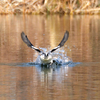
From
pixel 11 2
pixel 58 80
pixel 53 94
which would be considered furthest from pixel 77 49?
pixel 11 2

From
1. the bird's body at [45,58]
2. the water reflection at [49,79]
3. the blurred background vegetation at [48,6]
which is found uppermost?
the blurred background vegetation at [48,6]

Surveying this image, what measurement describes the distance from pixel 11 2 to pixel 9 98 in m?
45.1

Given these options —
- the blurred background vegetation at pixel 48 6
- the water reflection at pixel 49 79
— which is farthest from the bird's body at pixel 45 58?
the blurred background vegetation at pixel 48 6

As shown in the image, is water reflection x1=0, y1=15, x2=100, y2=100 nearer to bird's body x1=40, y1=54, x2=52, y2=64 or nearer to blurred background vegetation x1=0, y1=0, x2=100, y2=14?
bird's body x1=40, y1=54, x2=52, y2=64

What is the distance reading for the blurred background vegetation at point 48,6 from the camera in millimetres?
53188

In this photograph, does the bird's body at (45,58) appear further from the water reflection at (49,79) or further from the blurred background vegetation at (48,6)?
the blurred background vegetation at (48,6)

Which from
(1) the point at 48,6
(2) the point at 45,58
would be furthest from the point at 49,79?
(1) the point at 48,6

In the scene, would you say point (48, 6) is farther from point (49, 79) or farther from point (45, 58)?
point (49, 79)

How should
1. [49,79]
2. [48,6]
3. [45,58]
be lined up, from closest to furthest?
[49,79]
[45,58]
[48,6]

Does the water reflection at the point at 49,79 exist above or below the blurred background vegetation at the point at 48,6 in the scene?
below

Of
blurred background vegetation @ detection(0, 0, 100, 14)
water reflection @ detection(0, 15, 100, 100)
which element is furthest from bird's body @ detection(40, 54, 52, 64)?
blurred background vegetation @ detection(0, 0, 100, 14)

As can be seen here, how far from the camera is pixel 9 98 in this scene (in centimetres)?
825

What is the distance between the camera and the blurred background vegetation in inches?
2094

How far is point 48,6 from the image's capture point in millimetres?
54625
